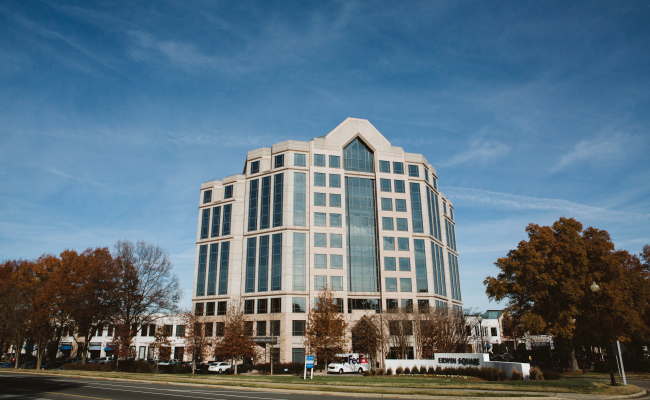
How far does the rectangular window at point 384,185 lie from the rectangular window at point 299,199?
13.5 m

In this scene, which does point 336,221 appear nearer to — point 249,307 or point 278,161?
point 278,161

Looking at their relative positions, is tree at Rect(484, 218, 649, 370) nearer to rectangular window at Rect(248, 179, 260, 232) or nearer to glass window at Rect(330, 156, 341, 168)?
glass window at Rect(330, 156, 341, 168)

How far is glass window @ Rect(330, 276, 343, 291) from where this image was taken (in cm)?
6398

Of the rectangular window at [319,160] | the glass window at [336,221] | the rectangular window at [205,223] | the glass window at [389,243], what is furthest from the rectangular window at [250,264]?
the glass window at [389,243]

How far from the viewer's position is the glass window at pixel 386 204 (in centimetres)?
6994

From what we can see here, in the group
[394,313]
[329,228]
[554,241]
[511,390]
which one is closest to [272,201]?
[329,228]

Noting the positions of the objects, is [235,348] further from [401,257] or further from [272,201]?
[401,257]

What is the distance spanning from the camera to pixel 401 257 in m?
67.9

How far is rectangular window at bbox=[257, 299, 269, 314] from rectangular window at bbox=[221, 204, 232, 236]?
14.4m

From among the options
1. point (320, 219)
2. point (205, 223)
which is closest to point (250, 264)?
point (320, 219)

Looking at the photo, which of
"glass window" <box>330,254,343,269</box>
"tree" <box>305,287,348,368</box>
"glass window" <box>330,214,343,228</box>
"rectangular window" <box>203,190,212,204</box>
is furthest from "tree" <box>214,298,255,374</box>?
"rectangular window" <box>203,190,212,204</box>

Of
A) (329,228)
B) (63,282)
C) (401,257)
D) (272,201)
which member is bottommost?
(63,282)

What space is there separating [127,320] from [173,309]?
5.53 metres

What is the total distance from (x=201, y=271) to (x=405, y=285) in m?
36.2
